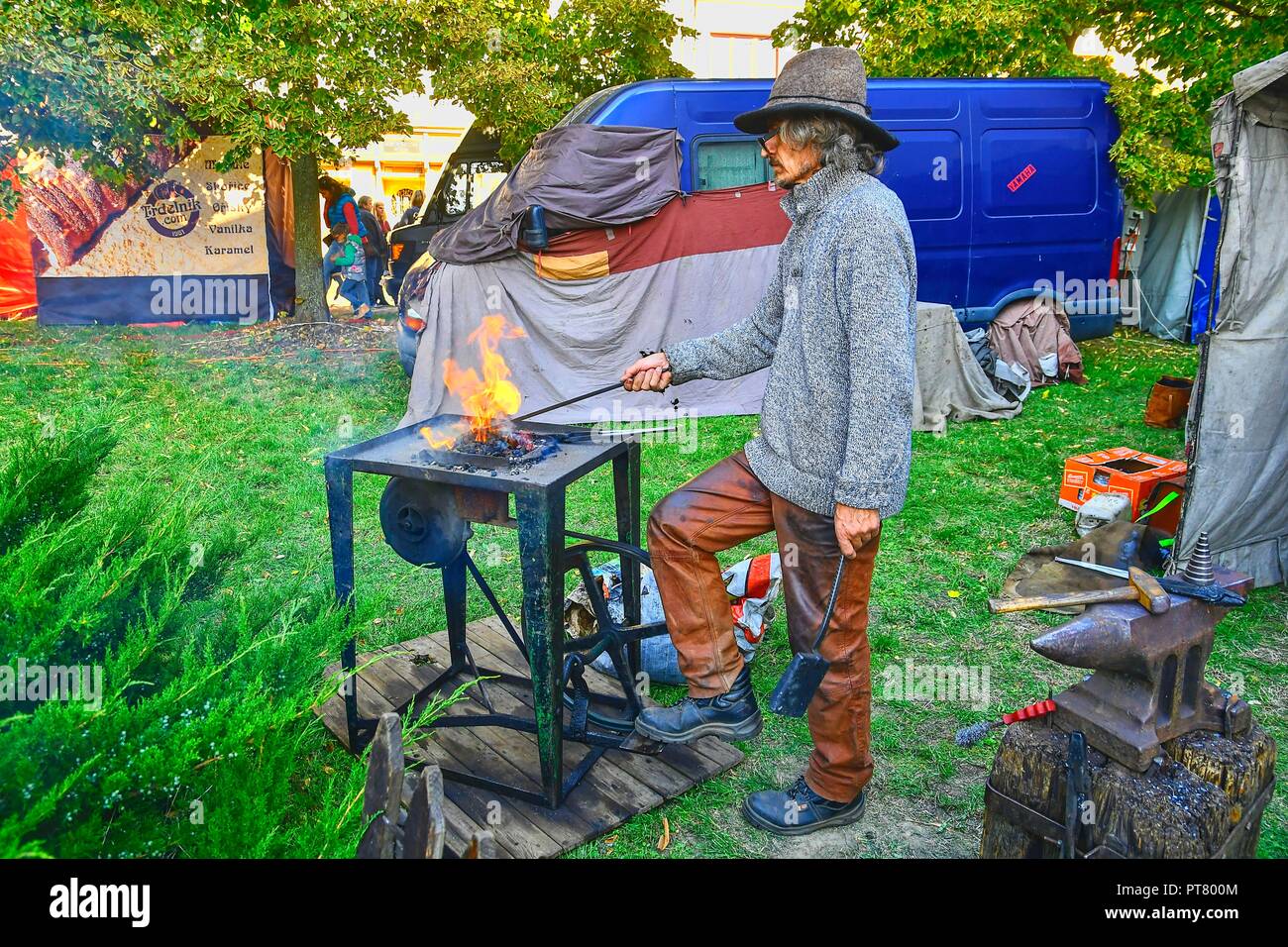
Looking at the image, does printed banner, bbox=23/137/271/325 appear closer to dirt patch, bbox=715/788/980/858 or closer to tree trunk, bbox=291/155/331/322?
tree trunk, bbox=291/155/331/322

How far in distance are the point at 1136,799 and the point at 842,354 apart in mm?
1431

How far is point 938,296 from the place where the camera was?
960 cm

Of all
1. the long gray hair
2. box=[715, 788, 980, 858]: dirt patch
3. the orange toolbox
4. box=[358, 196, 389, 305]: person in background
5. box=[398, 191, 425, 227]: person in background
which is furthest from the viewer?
box=[398, 191, 425, 227]: person in background

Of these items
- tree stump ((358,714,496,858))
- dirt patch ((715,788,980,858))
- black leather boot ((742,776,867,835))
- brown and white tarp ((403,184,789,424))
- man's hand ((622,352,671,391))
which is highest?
brown and white tarp ((403,184,789,424))

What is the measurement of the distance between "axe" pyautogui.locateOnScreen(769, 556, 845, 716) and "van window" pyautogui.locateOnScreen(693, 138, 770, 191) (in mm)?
6330

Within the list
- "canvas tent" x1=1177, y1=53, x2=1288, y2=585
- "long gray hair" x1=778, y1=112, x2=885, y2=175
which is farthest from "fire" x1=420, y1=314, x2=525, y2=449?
"canvas tent" x1=1177, y1=53, x2=1288, y2=585

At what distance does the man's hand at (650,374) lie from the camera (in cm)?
340

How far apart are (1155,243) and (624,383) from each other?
508 inches

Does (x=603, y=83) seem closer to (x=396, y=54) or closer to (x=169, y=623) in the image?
(x=396, y=54)

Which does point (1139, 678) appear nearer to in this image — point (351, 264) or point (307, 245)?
point (307, 245)

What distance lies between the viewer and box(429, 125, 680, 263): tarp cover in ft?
26.3

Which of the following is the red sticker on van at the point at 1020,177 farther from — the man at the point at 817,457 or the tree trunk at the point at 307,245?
the tree trunk at the point at 307,245

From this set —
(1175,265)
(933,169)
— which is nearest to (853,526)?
(933,169)
